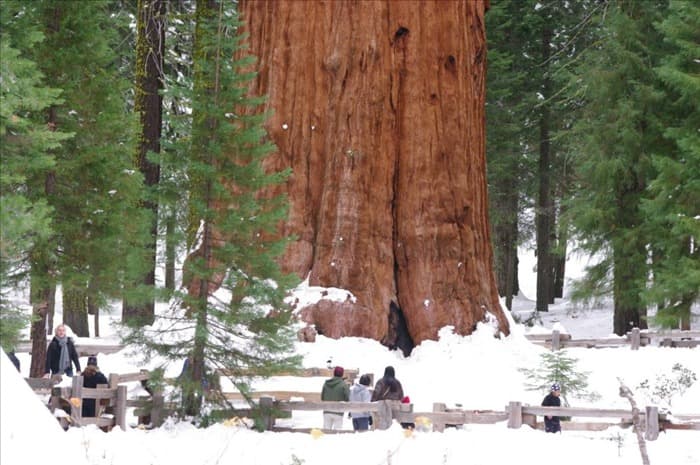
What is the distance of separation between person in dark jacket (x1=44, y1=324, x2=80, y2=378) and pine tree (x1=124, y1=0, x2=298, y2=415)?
3554mm

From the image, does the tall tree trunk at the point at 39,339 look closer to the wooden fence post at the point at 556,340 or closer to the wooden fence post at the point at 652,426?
the wooden fence post at the point at 652,426

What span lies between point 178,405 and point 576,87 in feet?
64.0

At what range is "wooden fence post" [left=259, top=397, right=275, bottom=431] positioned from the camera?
40.2 feet

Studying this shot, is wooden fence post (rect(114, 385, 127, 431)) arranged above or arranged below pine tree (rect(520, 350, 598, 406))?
below

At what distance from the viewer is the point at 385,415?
12.1 m

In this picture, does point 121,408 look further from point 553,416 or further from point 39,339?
point 553,416

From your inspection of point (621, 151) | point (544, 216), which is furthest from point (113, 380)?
point (544, 216)

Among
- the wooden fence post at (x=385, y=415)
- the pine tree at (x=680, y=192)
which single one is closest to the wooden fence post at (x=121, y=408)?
the wooden fence post at (x=385, y=415)

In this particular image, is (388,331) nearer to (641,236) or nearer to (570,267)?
(641,236)

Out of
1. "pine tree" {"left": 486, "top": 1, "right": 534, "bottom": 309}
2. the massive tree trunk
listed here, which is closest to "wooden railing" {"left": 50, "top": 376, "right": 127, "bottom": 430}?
the massive tree trunk

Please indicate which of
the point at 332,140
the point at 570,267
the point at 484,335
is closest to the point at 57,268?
the point at 332,140

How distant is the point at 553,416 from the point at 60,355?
25.2 feet

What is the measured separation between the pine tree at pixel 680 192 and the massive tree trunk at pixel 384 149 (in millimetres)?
5653

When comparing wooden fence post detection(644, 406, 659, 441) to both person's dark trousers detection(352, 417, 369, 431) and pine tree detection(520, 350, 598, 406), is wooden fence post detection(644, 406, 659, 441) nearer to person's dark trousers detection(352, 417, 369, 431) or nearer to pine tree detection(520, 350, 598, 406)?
pine tree detection(520, 350, 598, 406)
